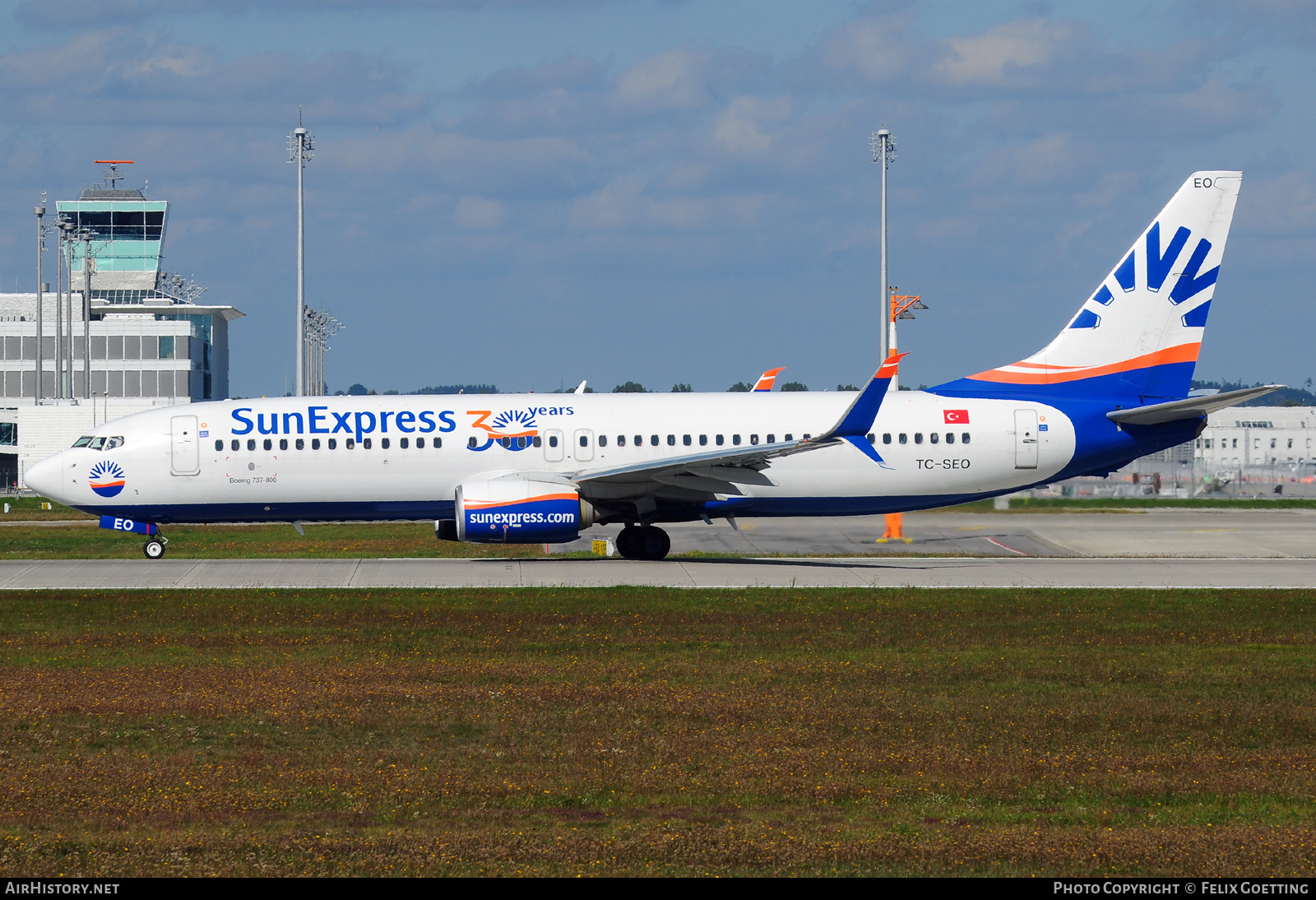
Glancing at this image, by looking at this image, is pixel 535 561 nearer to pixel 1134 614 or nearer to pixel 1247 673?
pixel 1134 614

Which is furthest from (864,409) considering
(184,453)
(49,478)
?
(49,478)

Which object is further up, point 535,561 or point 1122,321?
point 1122,321

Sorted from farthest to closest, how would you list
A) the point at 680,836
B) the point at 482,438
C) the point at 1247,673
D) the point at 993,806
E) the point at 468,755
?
the point at 482,438
the point at 1247,673
the point at 468,755
the point at 993,806
the point at 680,836

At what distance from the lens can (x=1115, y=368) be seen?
3272 centimetres

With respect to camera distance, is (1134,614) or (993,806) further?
(1134,614)

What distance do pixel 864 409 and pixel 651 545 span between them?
6619mm

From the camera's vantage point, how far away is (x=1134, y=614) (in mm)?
21797

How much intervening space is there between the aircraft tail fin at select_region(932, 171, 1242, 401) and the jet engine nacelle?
1012 cm

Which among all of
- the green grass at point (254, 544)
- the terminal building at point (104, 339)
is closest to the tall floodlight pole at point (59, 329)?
the terminal building at point (104, 339)

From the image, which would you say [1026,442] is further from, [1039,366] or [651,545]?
[651,545]

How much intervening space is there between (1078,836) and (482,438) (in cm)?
2288

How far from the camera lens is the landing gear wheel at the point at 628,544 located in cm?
3250

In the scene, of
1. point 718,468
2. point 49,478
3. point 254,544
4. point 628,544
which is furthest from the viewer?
point 254,544
